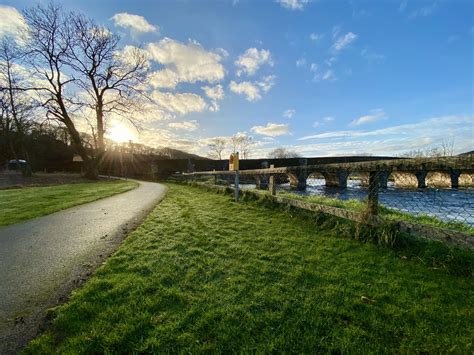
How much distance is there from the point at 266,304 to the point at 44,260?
3.60 metres

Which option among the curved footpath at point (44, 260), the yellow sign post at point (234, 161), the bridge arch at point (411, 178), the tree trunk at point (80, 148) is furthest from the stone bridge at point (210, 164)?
the curved footpath at point (44, 260)

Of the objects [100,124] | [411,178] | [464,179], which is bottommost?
[411,178]

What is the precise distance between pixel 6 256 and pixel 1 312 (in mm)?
2107

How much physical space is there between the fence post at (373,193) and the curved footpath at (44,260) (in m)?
4.35

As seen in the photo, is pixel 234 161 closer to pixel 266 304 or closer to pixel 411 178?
pixel 266 304

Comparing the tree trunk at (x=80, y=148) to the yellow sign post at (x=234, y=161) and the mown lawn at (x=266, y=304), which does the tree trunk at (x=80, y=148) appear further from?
the mown lawn at (x=266, y=304)

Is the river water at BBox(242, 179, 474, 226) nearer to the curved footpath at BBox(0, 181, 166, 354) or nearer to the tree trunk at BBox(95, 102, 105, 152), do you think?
the curved footpath at BBox(0, 181, 166, 354)

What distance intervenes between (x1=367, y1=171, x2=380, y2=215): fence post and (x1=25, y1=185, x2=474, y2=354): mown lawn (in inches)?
24.3

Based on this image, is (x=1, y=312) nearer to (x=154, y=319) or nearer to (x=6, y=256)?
(x=154, y=319)

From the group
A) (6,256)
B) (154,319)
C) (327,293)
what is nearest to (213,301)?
(154,319)

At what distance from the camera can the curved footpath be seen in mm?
2182

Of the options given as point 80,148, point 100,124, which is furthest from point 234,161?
point 80,148

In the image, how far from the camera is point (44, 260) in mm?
3602

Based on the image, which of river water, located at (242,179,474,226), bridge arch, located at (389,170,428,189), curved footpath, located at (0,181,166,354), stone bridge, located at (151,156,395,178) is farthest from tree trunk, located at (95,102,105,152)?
bridge arch, located at (389,170,428,189)
